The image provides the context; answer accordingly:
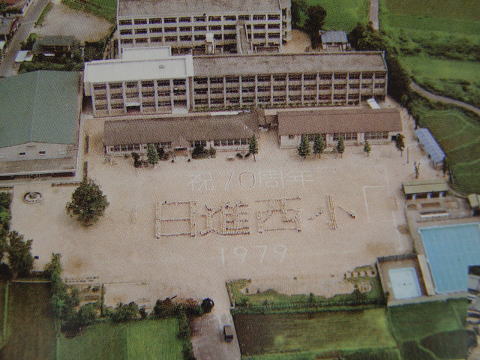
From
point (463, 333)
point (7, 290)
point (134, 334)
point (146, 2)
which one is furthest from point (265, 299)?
point (146, 2)

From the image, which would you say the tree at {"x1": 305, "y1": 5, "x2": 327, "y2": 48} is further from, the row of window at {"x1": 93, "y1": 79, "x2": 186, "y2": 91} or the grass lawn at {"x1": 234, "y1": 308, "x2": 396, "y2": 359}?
the grass lawn at {"x1": 234, "y1": 308, "x2": 396, "y2": 359}

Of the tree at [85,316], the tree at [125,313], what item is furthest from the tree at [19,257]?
the tree at [125,313]

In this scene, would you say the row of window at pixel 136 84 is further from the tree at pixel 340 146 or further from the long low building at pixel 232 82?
the tree at pixel 340 146

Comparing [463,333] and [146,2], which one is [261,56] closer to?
[146,2]

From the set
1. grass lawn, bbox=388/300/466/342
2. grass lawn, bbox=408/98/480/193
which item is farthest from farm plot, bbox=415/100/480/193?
grass lawn, bbox=388/300/466/342

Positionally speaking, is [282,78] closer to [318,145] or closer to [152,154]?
[318,145]
